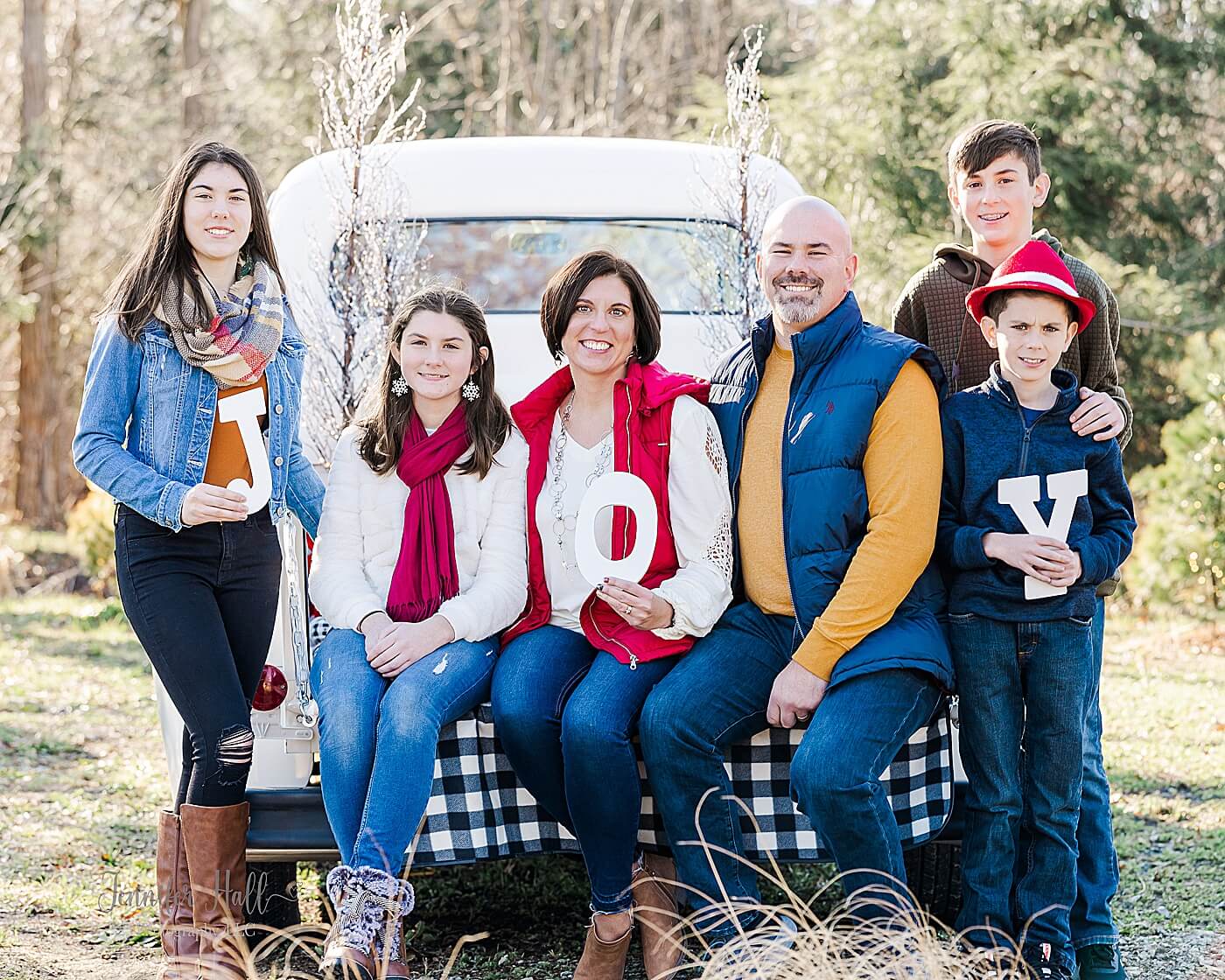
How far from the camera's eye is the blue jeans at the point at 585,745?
10.6 ft

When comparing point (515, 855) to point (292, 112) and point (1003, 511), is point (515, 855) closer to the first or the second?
point (1003, 511)

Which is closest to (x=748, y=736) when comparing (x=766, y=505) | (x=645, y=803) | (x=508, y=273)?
(x=645, y=803)

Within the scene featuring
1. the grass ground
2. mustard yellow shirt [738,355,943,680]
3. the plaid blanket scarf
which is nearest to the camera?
mustard yellow shirt [738,355,943,680]

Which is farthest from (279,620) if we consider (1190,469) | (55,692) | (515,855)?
(1190,469)

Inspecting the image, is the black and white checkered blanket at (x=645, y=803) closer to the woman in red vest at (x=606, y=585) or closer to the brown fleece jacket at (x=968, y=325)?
the woman in red vest at (x=606, y=585)

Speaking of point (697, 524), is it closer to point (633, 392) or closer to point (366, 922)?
point (633, 392)

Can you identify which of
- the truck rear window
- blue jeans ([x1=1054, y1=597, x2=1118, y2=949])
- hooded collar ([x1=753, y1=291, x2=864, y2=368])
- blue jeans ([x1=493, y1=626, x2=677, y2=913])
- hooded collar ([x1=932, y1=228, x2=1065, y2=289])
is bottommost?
blue jeans ([x1=1054, y1=597, x2=1118, y2=949])

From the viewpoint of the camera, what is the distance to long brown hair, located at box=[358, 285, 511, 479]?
363 centimetres

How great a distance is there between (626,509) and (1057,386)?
112cm

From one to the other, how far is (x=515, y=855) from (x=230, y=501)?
1.14 m

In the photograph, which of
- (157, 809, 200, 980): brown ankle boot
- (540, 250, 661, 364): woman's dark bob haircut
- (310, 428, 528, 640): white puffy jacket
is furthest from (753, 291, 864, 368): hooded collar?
(157, 809, 200, 980): brown ankle boot

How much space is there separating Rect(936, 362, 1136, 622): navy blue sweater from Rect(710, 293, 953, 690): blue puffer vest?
0.40 ft

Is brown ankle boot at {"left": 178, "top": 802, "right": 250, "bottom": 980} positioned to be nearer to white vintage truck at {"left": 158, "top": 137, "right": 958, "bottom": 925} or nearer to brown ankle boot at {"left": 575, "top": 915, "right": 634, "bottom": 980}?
white vintage truck at {"left": 158, "top": 137, "right": 958, "bottom": 925}

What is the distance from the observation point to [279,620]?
3.65 meters
